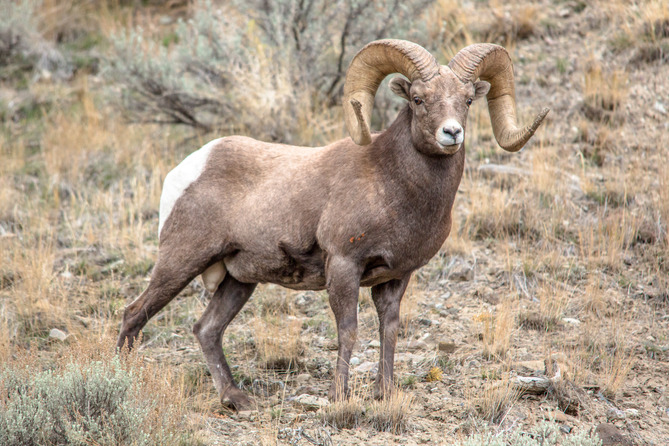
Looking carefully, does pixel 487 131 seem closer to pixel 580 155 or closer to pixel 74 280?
pixel 580 155

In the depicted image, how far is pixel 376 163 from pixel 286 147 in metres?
0.91

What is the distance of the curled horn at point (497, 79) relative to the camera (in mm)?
4695

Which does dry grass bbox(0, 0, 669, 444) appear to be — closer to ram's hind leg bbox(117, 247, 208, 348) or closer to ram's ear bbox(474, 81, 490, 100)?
ram's hind leg bbox(117, 247, 208, 348)

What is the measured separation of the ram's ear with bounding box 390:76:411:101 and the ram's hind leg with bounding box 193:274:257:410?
74.1 inches

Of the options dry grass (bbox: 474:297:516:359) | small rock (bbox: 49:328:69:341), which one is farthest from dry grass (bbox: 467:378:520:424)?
small rock (bbox: 49:328:69:341)

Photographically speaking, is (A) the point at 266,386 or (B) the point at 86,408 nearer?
(B) the point at 86,408

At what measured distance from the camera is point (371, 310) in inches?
264

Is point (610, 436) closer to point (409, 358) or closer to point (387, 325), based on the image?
point (387, 325)

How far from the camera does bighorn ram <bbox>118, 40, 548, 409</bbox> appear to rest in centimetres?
459

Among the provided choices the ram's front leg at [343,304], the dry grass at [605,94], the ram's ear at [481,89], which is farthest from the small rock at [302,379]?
the dry grass at [605,94]

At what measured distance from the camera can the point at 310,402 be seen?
4.85 metres

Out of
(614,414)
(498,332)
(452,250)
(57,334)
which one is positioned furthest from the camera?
(452,250)

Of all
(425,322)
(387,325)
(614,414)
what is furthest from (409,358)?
(614,414)

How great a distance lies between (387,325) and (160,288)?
1.63m
